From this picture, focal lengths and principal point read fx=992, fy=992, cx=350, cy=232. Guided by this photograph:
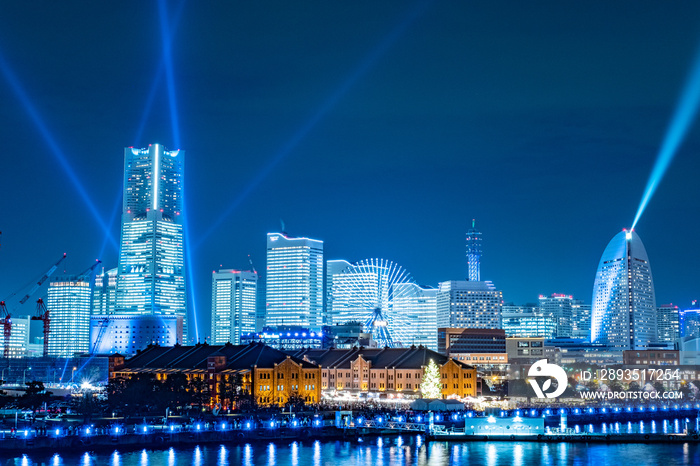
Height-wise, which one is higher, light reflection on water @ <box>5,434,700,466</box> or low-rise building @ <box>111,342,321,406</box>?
low-rise building @ <box>111,342,321,406</box>

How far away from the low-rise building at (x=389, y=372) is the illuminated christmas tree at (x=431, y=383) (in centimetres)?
494

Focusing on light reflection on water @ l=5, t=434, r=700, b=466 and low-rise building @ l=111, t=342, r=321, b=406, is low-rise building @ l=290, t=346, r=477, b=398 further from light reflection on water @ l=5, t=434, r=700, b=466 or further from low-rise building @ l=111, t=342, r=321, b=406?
light reflection on water @ l=5, t=434, r=700, b=466

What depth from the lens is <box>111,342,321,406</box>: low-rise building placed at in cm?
14888

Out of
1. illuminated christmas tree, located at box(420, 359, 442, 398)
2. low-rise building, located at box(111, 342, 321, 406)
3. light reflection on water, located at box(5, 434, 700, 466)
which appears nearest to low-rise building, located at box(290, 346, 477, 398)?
illuminated christmas tree, located at box(420, 359, 442, 398)

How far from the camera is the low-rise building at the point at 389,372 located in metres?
170

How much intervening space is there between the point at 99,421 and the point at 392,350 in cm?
7220

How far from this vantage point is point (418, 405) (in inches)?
5728

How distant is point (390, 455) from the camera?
107m

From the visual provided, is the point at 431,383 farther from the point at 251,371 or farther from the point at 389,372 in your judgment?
the point at 251,371

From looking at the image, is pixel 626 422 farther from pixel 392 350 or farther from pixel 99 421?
pixel 99 421

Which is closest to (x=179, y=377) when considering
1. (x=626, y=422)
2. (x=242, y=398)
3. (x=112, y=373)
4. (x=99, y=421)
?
(x=242, y=398)

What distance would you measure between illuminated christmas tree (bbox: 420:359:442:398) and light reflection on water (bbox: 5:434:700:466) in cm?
3958

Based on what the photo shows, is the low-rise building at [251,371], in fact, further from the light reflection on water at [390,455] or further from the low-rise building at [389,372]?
the light reflection on water at [390,455]

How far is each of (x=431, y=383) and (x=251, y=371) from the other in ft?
101
